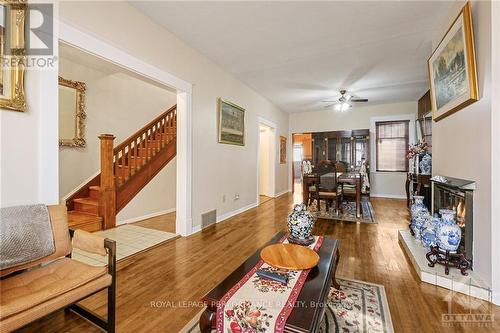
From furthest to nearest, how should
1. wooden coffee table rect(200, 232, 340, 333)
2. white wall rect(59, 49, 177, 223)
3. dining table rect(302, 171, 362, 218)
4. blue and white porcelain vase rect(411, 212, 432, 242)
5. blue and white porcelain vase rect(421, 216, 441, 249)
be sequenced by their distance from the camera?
1. dining table rect(302, 171, 362, 218)
2. white wall rect(59, 49, 177, 223)
3. blue and white porcelain vase rect(411, 212, 432, 242)
4. blue and white porcelain vase rect(421, 216, 441, 249)
5. wooden coffee table rect(200, 232, 340, 333)

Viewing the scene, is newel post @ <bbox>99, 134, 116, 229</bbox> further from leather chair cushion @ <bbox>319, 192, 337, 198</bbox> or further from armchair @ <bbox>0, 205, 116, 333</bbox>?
leather chair cushion @ <bbox>319, 192, 337, 198</bbox>

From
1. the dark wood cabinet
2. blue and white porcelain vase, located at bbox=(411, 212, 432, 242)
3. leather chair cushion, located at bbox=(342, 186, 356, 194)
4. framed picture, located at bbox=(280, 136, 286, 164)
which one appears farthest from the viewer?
framed picture, located at bbox=(280, 136, 286, 164)

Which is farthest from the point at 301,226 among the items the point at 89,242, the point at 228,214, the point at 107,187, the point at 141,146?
the point at 141,146

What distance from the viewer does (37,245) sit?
1.41 m

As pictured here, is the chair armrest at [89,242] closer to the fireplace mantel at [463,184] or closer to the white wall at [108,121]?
the white wall at [108,121]

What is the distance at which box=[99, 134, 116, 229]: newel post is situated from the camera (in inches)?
140

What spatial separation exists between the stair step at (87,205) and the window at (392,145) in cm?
706

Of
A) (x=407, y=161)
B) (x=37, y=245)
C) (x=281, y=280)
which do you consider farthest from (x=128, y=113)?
(x=407, y=161)

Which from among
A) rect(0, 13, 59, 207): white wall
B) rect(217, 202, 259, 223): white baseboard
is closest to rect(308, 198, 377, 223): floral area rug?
rect(217, 202, 259, 223): white baseboard

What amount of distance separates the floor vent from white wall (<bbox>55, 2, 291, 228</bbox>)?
8cm

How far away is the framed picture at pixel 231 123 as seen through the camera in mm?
4043

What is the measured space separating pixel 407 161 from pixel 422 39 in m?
4.17

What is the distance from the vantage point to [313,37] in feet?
9.95

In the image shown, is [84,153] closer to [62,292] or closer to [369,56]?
[62,292]
